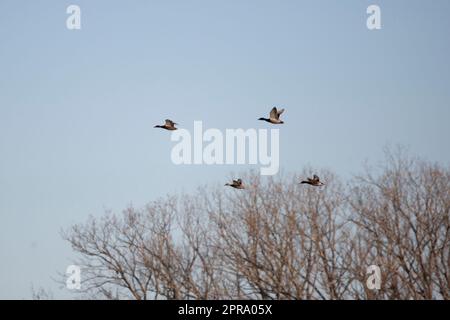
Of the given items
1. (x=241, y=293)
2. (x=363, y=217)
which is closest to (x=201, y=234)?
(x=241, y=293)

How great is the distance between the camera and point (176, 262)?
30.7 metres

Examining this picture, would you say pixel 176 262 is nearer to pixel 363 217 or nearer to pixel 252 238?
pixel 252 238

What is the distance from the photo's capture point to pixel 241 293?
2802cm
